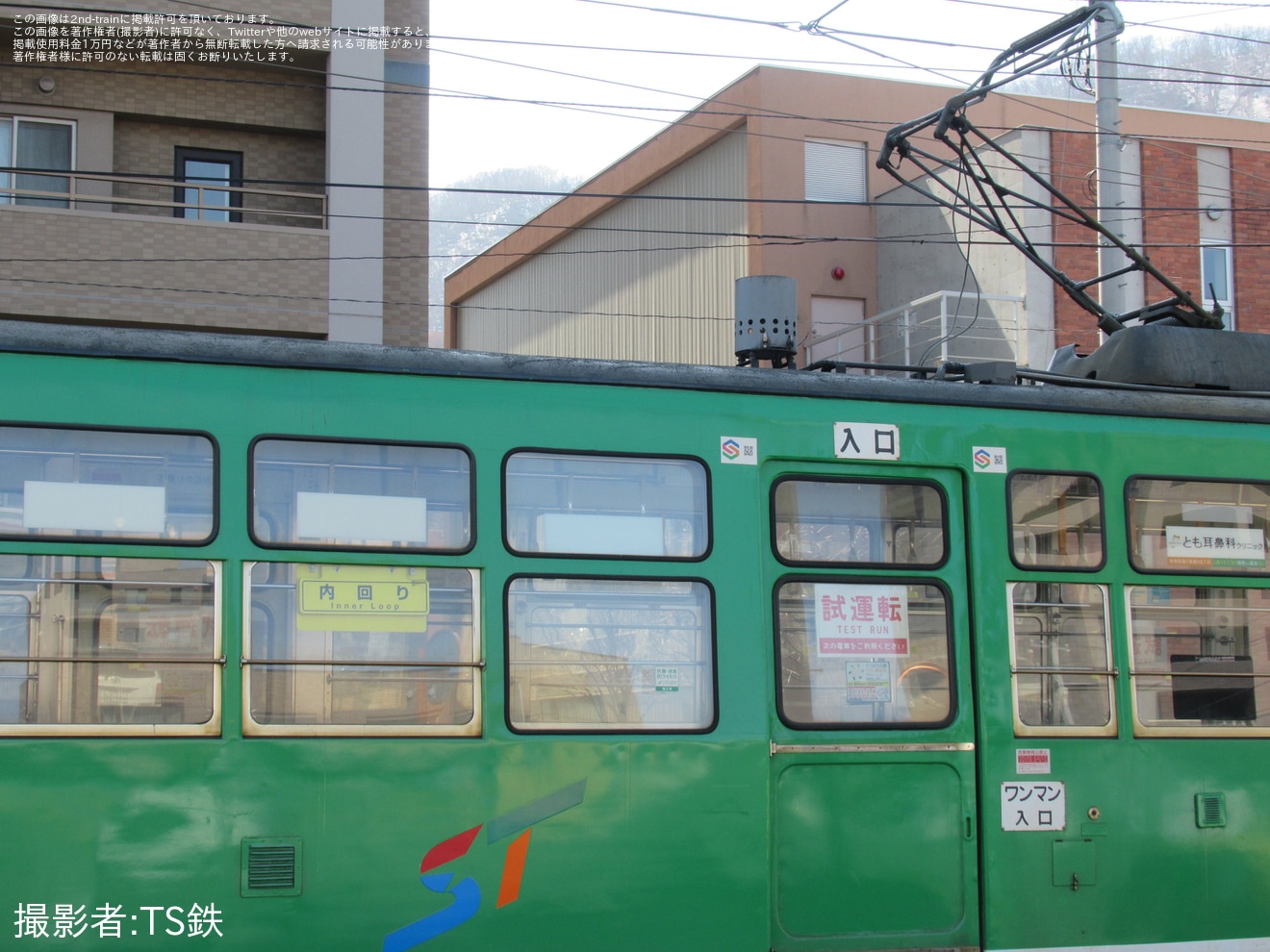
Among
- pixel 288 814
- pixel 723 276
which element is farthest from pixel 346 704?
pixel 723 276

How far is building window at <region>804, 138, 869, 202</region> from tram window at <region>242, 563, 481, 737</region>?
65.3ft

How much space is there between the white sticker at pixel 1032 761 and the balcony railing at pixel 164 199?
1163 cm

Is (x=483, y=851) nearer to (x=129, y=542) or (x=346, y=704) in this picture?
(x=346, y=704)

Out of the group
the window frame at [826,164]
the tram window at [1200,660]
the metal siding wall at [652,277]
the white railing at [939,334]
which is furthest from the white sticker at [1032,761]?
the window frame at [826,164]

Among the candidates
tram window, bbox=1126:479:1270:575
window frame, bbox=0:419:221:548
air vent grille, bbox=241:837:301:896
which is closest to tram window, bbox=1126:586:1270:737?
tram window, bbox=1126:479:1270:575

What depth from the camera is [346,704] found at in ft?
16.9

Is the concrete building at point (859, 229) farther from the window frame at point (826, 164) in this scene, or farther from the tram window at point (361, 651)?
the tram window at point (361, 651)

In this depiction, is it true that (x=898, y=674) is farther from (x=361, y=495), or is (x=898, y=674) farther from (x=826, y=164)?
(x=826, y=164)

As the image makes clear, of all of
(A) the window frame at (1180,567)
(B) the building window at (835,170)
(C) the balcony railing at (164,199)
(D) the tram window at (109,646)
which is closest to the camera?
(D) the tram window at (109,646)

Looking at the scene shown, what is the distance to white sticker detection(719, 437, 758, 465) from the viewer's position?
5.82m

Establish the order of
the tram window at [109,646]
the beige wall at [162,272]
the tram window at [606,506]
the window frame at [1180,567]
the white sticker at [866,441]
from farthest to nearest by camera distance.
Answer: the beige wall at [162,272] → the window frame at [1180,567] → the white sticker at [866,441] → the tram window at [606,506] → the tram window at [109,646]

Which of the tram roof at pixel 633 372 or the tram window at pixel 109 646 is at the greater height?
the tram roof at pixel 633 372

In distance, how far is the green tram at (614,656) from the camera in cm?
493

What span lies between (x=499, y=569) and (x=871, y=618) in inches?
67.7
